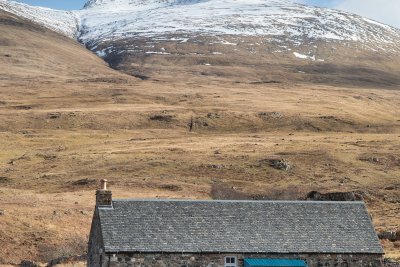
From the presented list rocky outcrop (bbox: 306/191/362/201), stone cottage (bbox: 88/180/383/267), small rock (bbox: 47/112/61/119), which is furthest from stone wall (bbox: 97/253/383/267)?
small rock (bbox: 47/112/61/119)

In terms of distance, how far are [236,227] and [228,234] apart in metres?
0.72

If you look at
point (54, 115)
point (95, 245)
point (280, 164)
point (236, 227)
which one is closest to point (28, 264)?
point (95, 245)

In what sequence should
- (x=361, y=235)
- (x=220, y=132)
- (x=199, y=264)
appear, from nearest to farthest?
(x=199, y=264) < (x=361, y=235) < (x=220, y=132)

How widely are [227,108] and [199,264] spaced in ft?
414

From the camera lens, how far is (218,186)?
87.8 m

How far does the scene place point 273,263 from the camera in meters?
37.7

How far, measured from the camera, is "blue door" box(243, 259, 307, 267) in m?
37.3

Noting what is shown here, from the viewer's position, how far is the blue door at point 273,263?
37.3 meters

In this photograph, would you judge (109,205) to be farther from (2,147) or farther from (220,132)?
(220,132)

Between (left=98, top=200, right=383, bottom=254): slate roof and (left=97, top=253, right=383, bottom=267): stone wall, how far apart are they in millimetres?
296

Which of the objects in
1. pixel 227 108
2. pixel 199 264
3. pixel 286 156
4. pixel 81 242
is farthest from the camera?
pixel 227 108

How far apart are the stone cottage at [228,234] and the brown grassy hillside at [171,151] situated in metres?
15.0

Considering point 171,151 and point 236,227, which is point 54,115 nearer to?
point 171,151

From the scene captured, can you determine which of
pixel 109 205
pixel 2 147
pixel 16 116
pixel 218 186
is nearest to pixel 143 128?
pixel 16 116
